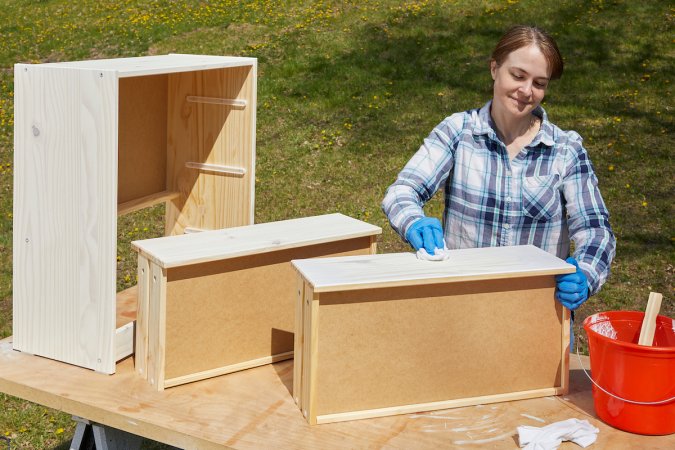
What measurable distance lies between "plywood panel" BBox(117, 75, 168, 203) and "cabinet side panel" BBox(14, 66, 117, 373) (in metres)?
0.86

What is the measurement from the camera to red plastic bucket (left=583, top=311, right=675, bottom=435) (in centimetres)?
223

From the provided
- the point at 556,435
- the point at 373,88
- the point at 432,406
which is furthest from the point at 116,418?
the point at 373,88

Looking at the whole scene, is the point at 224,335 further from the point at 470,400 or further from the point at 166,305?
the point at 470,400

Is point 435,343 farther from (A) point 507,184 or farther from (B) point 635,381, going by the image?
(A) point 507,184

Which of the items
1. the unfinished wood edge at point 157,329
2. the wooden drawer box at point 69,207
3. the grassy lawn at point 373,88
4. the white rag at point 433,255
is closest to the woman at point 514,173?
the white rag at point 433,255

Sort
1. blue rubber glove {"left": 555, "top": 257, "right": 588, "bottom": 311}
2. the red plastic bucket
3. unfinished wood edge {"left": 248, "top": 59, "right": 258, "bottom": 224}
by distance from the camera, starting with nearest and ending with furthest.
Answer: the red plastic bucket < blue rubber glove {"left": 555, "top": 257, "right": 588, "bottom": 311} < unfinished wood edge {"left": 248, "top": 59, "right": 258, "bottom": 224}

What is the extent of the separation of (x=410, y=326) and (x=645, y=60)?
7569 millimetres

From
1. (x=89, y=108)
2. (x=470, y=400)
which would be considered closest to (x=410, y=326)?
(x=470, y=400)

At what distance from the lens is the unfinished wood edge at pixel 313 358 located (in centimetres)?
230

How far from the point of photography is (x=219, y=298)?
2648 mm

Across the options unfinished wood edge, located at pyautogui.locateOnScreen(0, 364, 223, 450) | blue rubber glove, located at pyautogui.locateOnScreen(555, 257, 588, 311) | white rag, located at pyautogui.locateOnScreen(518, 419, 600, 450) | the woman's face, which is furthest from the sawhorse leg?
the woman's face

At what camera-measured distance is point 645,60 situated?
916 cm

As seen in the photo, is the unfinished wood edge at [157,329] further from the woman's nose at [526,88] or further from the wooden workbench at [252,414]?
the woman's nose at [526,88]

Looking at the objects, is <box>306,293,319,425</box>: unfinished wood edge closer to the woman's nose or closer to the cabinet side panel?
the cabinet side panel
